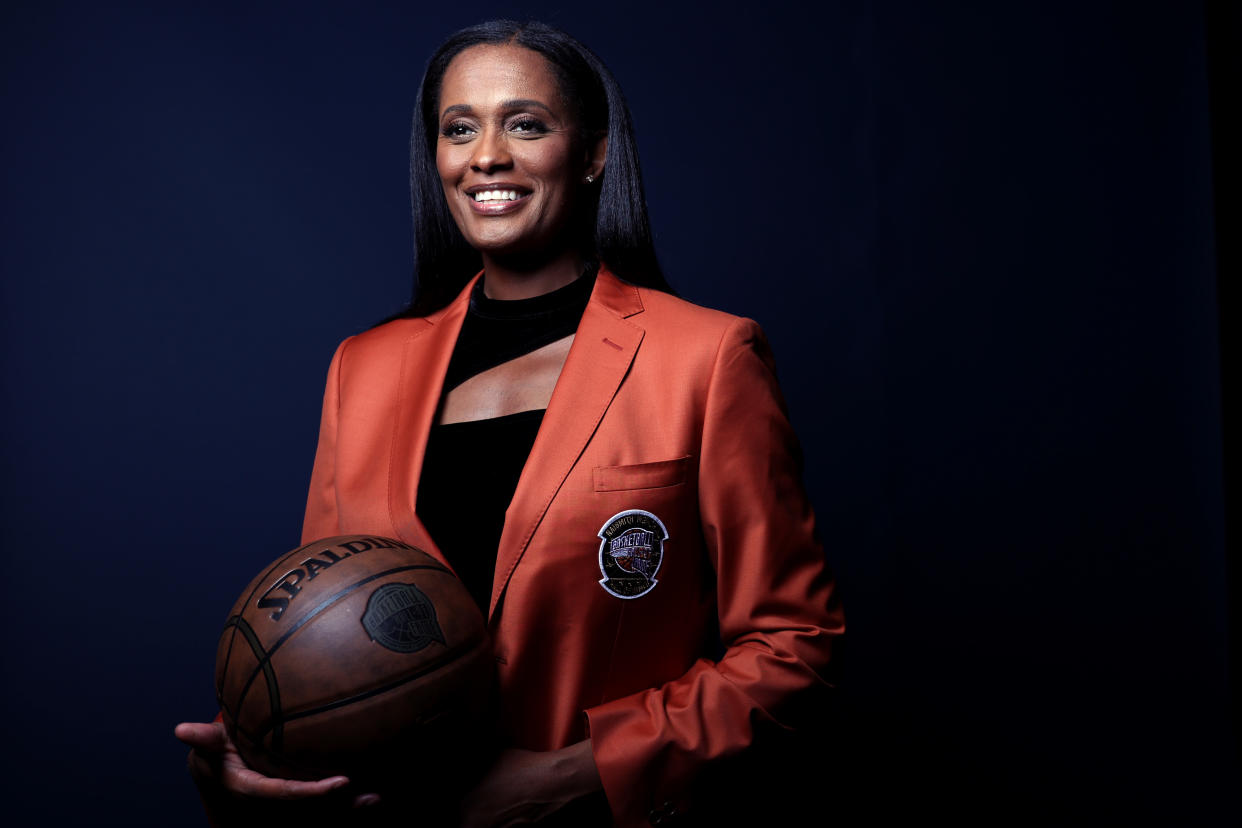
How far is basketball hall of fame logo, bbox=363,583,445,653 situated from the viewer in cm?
133

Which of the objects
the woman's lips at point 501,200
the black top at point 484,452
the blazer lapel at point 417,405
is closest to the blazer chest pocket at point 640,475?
the black top at point 484,452

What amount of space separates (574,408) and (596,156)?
0.56 m

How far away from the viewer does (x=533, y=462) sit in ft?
5.39

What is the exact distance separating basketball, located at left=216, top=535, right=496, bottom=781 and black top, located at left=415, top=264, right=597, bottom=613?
30 cm

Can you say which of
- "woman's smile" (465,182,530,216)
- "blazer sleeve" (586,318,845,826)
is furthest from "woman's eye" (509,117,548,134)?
"blazer sleeve" (586,318,845,826)

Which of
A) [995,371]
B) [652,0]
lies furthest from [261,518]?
[995,371]

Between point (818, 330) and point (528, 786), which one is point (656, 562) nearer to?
point (528, 786)

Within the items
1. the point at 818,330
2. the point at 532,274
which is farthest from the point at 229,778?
the point at 818,330

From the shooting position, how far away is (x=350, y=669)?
1305 mm

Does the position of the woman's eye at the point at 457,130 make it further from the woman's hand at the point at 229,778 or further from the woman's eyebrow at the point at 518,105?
the woman's hand at the point at 229,778

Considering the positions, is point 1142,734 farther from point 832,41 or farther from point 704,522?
point 832,41

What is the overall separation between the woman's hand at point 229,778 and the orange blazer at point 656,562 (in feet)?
1.22

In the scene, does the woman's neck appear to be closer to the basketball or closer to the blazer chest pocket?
the blazer chest pocket

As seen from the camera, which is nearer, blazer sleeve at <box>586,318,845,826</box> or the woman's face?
blazer sleeve at <box>586,318,845,826</box>
